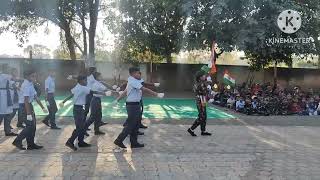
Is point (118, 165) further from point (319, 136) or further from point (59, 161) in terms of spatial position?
point (319, 136)

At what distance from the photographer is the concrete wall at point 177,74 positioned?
26.3m

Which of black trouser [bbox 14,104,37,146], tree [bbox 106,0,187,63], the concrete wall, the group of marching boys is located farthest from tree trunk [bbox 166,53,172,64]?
black trouser [bbox 14,104,37,146]

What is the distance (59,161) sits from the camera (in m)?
7.50

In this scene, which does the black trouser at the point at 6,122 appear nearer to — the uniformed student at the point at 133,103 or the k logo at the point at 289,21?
the uniformed student at the point at 133,103

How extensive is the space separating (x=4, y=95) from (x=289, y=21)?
1470 cm

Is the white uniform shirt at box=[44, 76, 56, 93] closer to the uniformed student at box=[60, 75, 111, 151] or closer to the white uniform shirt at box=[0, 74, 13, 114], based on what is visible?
the white uniform shirt at box=[0, 74, 13, 114]

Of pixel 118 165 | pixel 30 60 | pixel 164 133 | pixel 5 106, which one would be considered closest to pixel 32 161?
pixel 118 165

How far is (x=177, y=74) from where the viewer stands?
90.0 feet

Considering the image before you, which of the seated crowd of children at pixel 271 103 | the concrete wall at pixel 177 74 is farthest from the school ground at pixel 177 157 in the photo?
the concrete wall at pixel 177 74

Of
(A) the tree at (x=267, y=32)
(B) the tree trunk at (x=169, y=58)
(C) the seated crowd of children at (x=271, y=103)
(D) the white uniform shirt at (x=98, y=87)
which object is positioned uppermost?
(A) the tree at (x=267, y=32)

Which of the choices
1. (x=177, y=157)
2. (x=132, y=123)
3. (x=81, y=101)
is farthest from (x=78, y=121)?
(x=177, y=157)

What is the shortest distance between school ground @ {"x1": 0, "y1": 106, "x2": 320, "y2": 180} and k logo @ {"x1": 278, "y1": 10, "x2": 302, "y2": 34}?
10094mm

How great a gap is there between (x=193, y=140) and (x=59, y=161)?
3.31 meters

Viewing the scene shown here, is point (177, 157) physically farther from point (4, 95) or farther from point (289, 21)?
point (289, 21)
